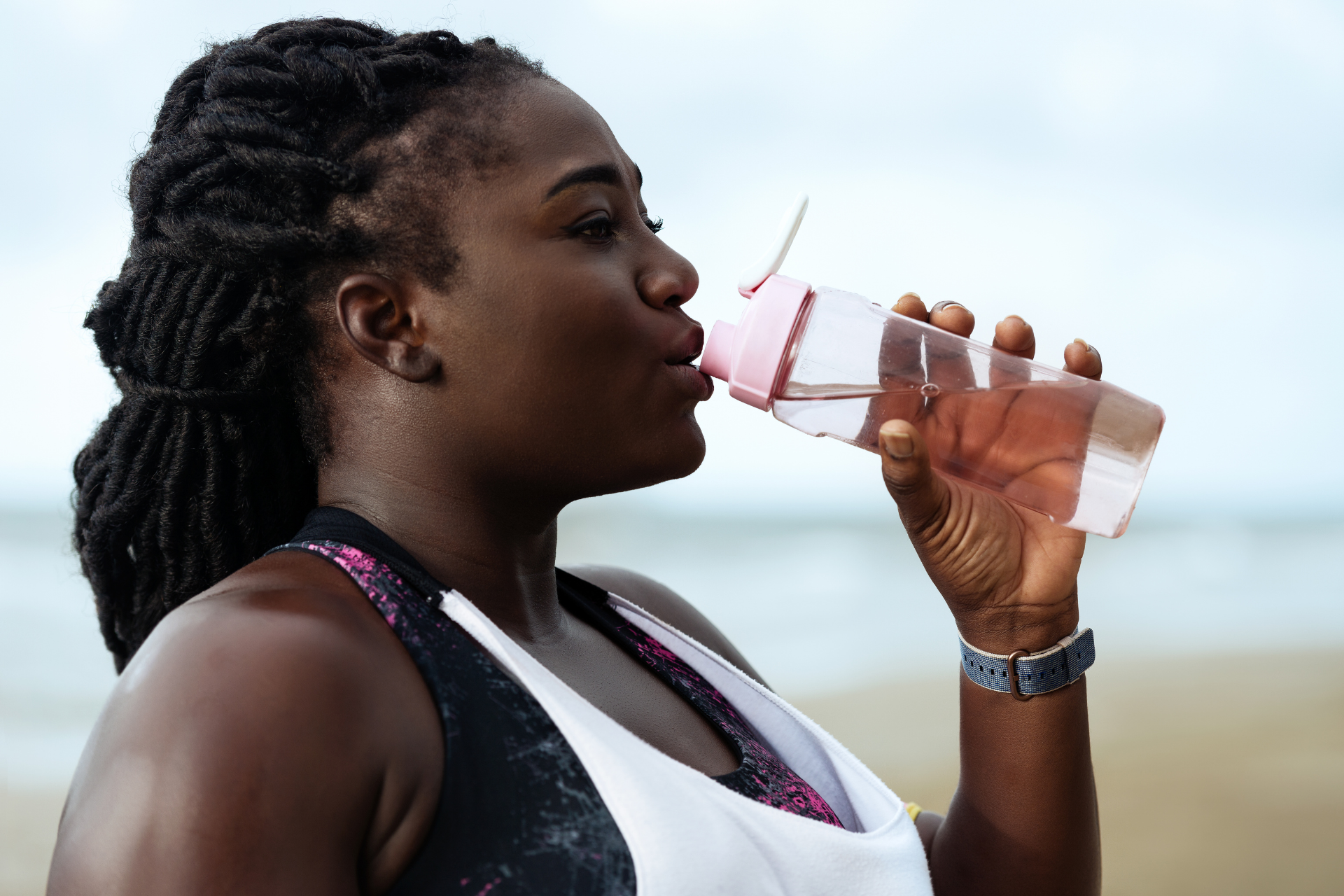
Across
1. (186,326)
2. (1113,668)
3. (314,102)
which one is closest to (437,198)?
(314,102)

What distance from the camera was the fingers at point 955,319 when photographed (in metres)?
1.47

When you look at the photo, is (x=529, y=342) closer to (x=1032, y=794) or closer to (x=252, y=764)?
(x=252, y=764)

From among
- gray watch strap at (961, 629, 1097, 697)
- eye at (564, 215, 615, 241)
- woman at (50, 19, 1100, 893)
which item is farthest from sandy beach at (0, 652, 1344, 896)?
eye at (564, 215, 615, 241)

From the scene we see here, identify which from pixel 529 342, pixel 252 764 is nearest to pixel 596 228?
pixel 529 342

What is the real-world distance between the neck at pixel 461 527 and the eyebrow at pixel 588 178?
0.37m

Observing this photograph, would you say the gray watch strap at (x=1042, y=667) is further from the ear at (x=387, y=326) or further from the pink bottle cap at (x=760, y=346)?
the ear at (x=387, y=326)

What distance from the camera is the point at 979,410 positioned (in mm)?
1530

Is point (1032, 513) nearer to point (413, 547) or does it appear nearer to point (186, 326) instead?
point (413, 547)

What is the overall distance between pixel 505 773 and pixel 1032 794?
86 cm

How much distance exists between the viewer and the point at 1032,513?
1.52 m

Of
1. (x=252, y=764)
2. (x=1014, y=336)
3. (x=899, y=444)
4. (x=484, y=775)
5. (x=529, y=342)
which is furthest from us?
(x=1014, y=336)

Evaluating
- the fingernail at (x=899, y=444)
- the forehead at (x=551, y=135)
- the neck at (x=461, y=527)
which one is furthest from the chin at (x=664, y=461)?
the forehead at (x=551, y=135)

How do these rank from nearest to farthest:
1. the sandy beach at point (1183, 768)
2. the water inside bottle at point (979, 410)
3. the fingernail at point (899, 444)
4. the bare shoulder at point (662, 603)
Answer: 1. the fingernail at point (899, 444)
2. the water inside bottle at point (979, 410)
3. the bare shoulder at point (662, 603)
4. the sandy beach at point (1183, 768)

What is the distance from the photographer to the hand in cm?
146
